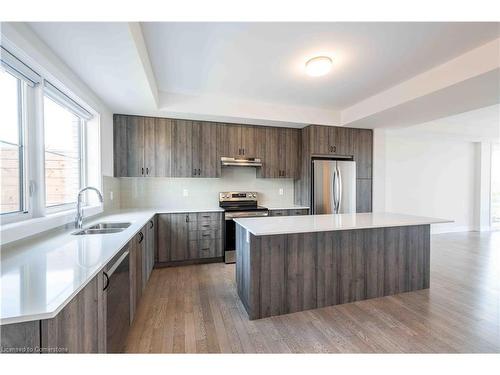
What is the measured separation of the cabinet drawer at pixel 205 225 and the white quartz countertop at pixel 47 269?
1695 millimetres

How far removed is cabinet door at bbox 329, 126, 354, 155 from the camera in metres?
4.10

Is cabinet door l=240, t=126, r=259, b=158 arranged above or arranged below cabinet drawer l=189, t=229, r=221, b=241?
above

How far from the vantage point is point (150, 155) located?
3.59m

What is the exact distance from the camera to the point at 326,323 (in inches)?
80.8

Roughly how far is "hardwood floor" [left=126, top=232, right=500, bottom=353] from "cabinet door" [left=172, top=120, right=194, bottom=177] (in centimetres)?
168

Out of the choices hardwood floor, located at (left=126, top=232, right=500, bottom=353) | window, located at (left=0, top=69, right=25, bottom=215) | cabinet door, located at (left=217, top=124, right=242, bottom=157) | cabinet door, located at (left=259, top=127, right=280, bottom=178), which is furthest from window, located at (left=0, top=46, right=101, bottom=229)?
cabinet door, located at (left=259, top=127, right=280, bottom=178)

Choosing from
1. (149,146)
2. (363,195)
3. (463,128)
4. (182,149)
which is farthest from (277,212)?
(463,128)

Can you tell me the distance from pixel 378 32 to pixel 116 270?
2.77 meters

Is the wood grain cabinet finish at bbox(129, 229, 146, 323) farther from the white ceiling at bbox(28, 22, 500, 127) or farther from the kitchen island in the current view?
the white ceiling at bbox(28, 22, 500, 127)

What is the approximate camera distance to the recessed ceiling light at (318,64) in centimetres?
227

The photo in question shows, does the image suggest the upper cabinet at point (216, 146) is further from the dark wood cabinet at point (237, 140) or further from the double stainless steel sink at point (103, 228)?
the double stainless steel sink at point (103, 228)

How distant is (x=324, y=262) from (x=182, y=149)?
273 centimetres
